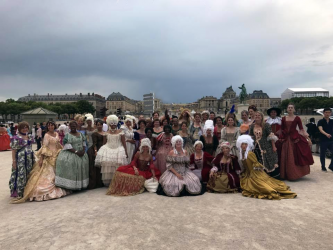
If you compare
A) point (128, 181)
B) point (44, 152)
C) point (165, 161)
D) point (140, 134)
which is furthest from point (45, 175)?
point (165, 161)

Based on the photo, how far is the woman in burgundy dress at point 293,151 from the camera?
20.4ft

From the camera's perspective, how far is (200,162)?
5.82m

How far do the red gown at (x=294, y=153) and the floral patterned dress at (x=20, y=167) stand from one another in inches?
251

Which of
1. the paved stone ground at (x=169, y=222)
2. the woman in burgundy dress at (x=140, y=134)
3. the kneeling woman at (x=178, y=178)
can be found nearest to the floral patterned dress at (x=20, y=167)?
the paved stone ground at (x=169, y=222)

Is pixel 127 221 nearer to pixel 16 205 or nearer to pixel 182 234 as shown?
pixel 182 234

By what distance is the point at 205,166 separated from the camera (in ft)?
18.7

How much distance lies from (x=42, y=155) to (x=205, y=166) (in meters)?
3.84

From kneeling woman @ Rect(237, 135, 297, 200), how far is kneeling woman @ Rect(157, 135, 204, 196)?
1057 mm

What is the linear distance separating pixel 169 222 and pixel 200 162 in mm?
2391

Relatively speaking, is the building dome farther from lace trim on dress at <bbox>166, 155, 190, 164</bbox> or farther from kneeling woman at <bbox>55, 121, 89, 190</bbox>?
lace trim on dress at <bbox>166, 155, 190, 164</bbox>

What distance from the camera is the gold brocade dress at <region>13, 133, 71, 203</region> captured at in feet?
16.3

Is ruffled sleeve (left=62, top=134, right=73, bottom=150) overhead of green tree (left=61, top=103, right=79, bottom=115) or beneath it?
beneath

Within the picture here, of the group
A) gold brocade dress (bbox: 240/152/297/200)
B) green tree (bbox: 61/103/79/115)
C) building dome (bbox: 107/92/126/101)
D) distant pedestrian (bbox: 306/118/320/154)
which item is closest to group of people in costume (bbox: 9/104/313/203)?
gold brocade dress (bbox: 240/152/297/200)

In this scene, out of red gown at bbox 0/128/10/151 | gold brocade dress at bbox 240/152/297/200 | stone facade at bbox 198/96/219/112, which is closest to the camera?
gold brocade dress at bbox 240/152/297/200
